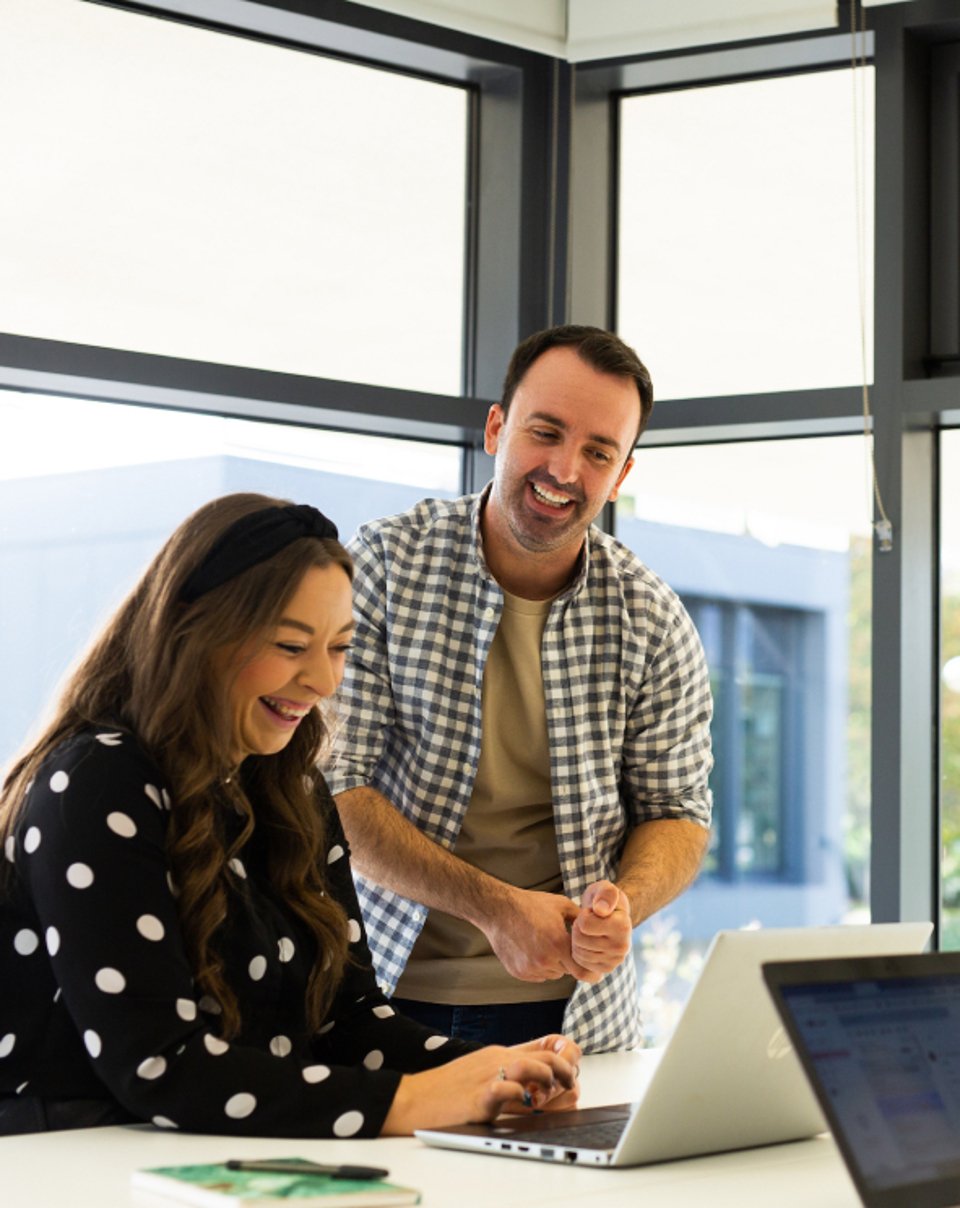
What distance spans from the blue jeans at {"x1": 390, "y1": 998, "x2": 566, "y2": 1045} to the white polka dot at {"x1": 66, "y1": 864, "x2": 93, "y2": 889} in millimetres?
976

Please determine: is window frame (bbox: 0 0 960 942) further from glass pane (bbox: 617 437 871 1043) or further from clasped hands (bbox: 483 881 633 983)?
clasped hands (bbox: 483 881 633 983)

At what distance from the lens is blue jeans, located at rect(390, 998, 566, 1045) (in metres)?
2.60

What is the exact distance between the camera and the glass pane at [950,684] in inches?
128

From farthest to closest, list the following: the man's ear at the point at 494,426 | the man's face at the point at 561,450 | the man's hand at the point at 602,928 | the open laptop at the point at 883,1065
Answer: the man's ear at the point at 494,426 → the man's face at the point at 561,450 → the man's hand at the point at 602,928 → the open laptop at the point at 883,1065

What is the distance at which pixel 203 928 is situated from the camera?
1817 millimetres

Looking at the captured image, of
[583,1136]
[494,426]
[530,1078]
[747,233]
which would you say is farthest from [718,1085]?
[747,233]

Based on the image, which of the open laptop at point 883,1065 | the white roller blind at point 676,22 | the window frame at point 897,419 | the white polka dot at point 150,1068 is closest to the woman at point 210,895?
the white polka dot at point 150,1068

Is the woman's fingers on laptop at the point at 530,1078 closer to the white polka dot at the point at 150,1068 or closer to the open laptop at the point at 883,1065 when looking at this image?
the white polka dot at the point at 150,1068

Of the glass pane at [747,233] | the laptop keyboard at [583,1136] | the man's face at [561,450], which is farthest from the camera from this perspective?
the glass pane at [747,233]

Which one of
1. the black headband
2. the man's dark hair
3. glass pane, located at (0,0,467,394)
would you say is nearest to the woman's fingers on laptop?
the black headband

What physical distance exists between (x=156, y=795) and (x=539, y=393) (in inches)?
43.1

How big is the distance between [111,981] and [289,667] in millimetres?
445

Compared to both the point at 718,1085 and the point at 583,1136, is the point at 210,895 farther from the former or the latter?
the point at 718,1085

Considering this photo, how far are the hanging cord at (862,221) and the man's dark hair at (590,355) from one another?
627 mm
